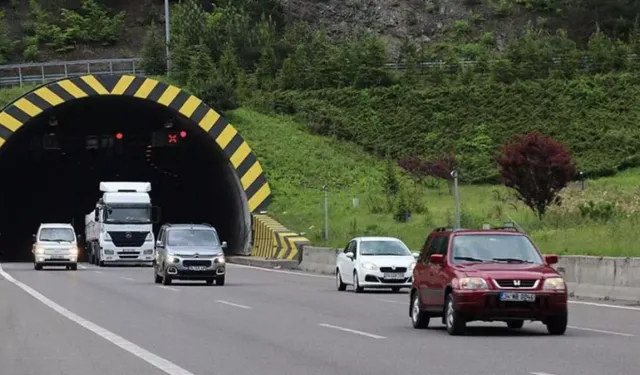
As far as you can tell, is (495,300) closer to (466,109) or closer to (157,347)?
(157,347)

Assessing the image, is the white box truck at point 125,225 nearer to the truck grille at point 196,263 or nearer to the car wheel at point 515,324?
the truck grille at point 196,263

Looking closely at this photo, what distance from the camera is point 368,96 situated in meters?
80.9

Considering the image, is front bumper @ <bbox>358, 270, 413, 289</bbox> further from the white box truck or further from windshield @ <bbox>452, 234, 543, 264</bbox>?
the white box truck

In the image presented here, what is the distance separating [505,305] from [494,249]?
1560 mm

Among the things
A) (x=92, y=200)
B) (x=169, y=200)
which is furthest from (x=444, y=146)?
(x=92, y=200)

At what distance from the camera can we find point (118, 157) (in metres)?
81.8

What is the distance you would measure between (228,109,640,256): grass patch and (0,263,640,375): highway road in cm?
1222

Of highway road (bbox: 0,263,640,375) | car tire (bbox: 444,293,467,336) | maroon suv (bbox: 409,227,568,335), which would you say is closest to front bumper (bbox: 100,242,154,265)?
highway road (bbox: 0,263,640,375)

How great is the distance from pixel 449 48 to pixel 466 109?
25.5 m

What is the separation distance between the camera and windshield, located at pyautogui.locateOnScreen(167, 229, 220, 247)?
39438mm

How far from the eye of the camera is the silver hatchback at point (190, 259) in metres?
38.5

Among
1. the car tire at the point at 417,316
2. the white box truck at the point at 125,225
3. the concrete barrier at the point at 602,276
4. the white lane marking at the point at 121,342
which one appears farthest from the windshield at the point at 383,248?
the white box truck at the point at 125,225

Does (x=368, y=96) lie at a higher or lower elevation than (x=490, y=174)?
higher

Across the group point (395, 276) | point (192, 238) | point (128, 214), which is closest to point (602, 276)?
point (395, 276)
